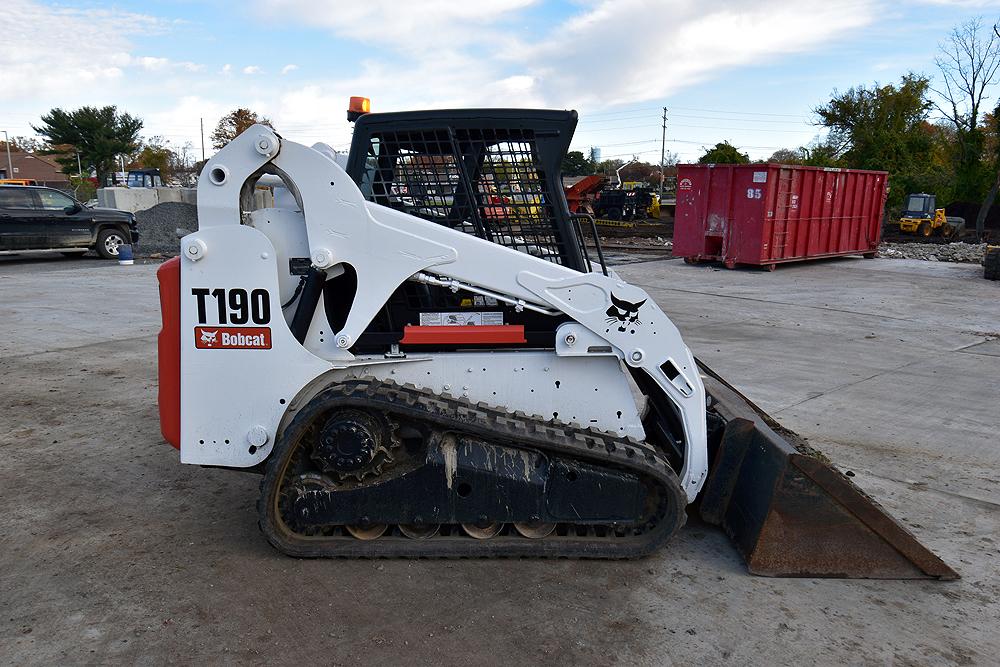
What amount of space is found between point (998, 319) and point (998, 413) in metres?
5.40

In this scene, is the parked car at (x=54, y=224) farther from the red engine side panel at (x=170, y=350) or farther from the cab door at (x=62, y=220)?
the red engine side panel at (x=170, y=350)

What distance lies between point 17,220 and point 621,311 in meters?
16.5

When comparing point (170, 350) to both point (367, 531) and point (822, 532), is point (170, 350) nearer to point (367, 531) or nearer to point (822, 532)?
point (367, 531)

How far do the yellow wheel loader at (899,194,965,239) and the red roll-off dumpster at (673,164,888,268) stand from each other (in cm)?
907

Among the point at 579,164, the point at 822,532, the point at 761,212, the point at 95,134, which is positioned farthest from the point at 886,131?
the point at 95,134

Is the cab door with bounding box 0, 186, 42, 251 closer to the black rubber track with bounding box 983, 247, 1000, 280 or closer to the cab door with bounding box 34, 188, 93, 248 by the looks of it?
the cab door with bounding box 34, 188, 93, 248

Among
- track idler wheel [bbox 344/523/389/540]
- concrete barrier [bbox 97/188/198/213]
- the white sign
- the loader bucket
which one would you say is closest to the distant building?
concrete barrier [bbox 97/188/198/213]

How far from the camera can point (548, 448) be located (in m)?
3.44

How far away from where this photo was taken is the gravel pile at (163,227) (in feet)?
61.9

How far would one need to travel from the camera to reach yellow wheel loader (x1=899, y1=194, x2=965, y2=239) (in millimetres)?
26172

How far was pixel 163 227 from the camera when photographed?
64.7 feet

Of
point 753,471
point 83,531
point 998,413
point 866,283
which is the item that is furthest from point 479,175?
point 866,283

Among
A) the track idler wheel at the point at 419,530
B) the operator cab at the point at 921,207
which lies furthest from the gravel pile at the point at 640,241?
the track idler wheel at the point at 419,530

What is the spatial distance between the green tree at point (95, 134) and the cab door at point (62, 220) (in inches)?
1452
